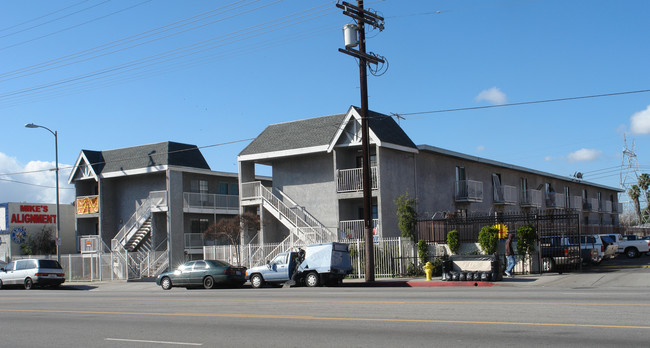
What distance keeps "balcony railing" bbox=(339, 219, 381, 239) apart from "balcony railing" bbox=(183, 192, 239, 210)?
12.4 m

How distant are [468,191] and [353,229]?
355 inches

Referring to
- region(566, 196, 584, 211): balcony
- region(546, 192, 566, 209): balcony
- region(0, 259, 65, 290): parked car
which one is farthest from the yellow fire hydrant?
region(566, 196, 584, 211): balcony

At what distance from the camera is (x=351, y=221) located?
31.9 m

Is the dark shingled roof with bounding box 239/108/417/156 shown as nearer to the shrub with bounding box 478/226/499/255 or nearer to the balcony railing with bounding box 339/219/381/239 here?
the balcony railing with bounding box 339/219/381/239

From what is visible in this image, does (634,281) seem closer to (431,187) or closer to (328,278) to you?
(328,278)

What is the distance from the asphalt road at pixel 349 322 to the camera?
977 cm

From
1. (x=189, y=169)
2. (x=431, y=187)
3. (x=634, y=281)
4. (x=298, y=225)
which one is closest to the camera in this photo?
(x=634, y=281)

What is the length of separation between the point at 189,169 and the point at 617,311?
105 feet

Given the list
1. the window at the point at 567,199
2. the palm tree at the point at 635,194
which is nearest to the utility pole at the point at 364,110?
the window at the point at 567,199

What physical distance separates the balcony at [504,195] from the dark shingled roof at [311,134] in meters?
10.5

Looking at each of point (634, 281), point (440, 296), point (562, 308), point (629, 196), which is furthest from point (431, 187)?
point (629, 196)

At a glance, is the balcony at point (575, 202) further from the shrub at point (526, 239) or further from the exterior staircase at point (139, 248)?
the exterior staircase at point (139, 248)

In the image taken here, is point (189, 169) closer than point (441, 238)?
No

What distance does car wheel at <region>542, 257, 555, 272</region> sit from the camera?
26.9 metres
